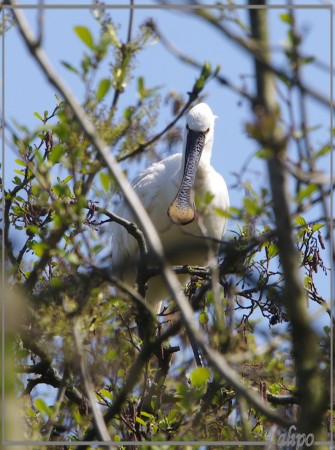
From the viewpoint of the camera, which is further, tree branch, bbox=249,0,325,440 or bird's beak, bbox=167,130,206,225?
bird's beak, bbox=167,130,206,225

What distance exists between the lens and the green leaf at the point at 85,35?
3207 mm

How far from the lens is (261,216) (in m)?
3.12

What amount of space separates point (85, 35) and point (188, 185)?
11.0ft

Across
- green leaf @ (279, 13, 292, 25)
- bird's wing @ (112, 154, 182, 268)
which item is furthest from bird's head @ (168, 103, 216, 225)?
green leaf @ (279, 13, 292, 25)

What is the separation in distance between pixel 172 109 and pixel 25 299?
3.11ft

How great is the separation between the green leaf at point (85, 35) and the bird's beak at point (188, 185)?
2.56 metres

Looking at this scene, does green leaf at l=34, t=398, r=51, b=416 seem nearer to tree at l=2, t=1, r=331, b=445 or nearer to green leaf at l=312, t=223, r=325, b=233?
tree at l=2, t=1, r=331, b=445

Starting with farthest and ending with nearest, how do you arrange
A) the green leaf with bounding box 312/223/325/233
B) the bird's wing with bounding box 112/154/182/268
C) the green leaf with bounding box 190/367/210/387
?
the bird's wing with bounding box 112/154/182/268, the green leaf with bounding box 312/223/325/233, the green leaf with bounding box 190/367/210/387

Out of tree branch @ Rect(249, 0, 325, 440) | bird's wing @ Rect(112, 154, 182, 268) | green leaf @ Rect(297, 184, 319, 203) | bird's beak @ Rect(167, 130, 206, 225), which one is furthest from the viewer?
bird's wing @ Rect(112, 154, 182, 268)

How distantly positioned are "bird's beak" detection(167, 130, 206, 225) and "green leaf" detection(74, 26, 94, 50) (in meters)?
2.56

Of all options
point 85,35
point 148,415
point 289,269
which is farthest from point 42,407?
point 289,269

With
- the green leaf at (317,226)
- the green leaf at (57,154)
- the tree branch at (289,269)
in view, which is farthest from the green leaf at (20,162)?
the tree branch at (289,269)

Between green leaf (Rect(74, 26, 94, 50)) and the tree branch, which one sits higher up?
green leaf (Rect(74, 26, 94, 50))

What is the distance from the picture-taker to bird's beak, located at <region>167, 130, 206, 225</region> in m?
5.92
